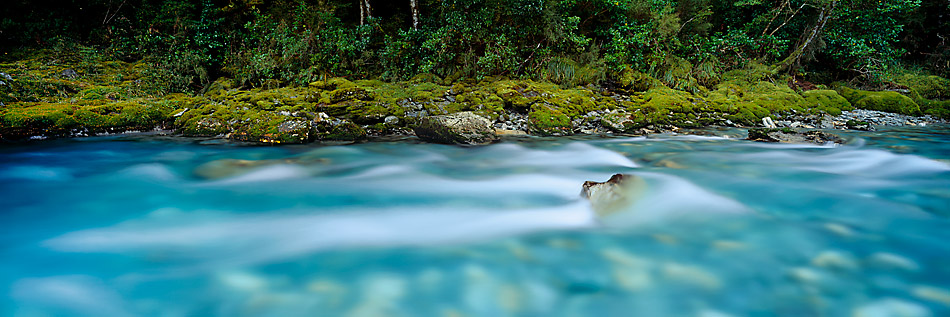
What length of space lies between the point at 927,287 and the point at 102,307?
407cm

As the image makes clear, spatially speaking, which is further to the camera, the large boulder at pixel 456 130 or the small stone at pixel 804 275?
the large boulder at pixel 456 130

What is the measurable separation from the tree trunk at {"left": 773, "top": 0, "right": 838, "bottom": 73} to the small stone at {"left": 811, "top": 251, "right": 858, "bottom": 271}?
1271cm

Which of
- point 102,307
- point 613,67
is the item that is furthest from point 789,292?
point 613,67

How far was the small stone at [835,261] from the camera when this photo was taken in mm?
2284

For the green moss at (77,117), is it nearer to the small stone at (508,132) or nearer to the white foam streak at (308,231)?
the white foam streak at (308,231)

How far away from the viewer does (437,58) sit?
1070cm

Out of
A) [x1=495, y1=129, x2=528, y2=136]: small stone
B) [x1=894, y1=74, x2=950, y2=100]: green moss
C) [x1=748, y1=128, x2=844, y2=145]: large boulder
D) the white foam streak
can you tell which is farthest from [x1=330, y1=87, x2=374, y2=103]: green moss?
[x1=894, y1=74, x2=950, y2=100]: green moss

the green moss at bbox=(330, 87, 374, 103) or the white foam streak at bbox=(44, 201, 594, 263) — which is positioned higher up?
the green moss at bbox=(330, 87, 374, 103)

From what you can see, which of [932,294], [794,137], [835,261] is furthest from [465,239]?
[794,137]

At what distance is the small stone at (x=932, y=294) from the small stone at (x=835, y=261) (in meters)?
0.27

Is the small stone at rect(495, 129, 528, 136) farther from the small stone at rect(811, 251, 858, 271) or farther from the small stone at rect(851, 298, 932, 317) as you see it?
the small stone at rect(851, 298, 932, 317)

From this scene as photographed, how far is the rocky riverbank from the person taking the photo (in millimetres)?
6902

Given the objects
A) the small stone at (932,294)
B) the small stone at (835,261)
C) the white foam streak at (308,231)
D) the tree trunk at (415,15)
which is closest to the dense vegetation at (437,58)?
the tree trunk at (415,15)

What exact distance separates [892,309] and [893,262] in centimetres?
65
